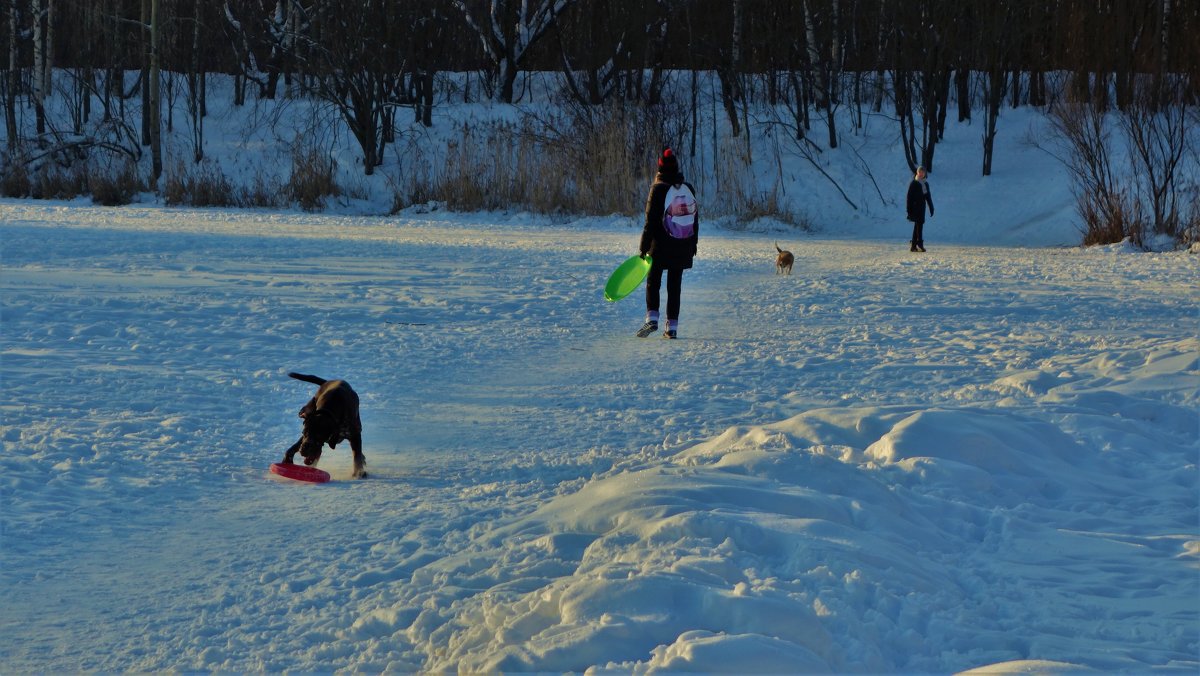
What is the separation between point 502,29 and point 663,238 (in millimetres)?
29417

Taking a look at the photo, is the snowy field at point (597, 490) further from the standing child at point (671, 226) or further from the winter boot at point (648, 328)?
the standing child at point (671, 226)

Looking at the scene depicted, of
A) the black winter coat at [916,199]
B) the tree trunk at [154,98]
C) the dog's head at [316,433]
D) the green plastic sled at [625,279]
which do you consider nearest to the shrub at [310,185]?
the tree trunk at [154,98]

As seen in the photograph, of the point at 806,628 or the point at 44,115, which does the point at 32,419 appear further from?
the point at 44,115

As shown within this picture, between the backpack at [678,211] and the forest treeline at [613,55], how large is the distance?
19.3m

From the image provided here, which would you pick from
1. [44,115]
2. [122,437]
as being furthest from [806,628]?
[44,115]

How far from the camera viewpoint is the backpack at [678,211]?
1137cm

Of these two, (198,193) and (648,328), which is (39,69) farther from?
(648,328)

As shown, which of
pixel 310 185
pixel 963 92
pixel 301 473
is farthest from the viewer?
pixel 963 92

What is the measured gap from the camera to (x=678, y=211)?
11.4 m

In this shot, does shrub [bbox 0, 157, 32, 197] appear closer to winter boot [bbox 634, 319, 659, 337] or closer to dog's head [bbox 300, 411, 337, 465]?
winter boot [bbox 634, 319, 659, 337]

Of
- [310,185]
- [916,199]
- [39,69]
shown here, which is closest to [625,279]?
[916,199]

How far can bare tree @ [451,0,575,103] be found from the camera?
37.8 metres

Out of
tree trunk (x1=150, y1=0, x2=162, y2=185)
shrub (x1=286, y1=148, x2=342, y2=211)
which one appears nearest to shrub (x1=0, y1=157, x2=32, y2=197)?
tree trunk (x1=150, y1=0, x2=162, y2=185)

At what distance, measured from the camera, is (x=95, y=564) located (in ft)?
16.4
